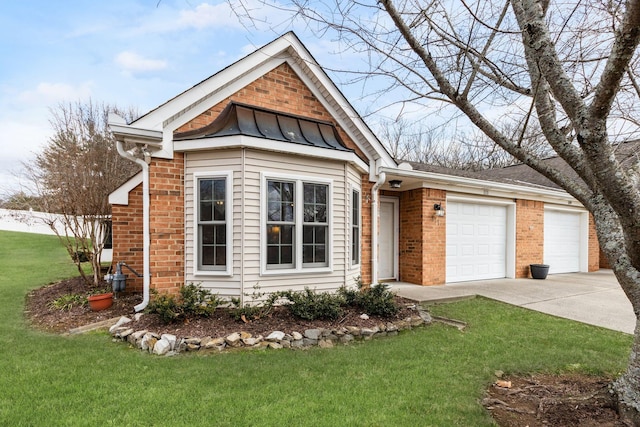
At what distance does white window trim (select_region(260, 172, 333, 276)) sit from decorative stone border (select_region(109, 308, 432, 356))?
1254 millimetres

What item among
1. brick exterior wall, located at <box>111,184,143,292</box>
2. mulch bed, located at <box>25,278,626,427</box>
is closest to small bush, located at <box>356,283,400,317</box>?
mulch bed, located at <box>25,278,626,427</box>

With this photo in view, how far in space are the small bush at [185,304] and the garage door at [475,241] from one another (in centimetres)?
687

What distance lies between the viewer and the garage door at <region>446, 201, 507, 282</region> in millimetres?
9758

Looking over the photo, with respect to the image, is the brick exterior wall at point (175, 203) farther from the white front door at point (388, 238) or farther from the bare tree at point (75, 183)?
the white front door at point (388, 238)

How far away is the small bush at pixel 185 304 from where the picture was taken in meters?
5.05

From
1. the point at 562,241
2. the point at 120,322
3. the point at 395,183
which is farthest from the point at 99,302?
the point at 562,241

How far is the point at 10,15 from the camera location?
5.70 meters

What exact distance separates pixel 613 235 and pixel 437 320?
3.79 m

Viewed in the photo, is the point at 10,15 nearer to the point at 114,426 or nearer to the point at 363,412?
the point at 114,426

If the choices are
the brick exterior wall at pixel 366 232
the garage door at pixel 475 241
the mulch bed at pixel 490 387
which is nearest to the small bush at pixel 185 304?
the mulch bed at pixel 490 387

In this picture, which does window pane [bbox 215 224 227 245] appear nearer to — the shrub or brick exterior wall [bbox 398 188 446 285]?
the shrub

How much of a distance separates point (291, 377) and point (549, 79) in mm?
3756

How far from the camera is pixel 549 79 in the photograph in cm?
258

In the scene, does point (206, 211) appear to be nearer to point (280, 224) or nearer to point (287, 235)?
point (280, 224)
